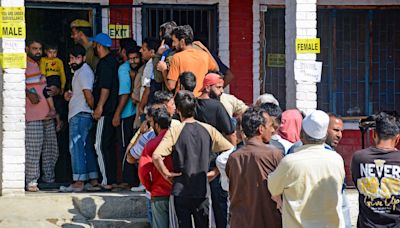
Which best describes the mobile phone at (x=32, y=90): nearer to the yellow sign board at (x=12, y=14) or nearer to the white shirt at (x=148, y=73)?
the yellow sign board at (x=12, y=14)

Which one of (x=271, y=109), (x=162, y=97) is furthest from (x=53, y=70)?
(x=271, y=109)

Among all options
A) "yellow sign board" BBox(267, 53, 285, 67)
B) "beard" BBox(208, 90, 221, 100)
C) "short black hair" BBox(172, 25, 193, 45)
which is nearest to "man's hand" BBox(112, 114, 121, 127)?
"short black hair" BBox(172, 25, 193, 45)

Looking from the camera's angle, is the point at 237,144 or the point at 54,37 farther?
the point at 54,37

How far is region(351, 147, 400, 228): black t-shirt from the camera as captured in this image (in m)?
7.36

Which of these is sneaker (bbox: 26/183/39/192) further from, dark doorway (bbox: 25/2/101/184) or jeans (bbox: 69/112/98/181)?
dark doorway (bbox: 25/2/101/184)

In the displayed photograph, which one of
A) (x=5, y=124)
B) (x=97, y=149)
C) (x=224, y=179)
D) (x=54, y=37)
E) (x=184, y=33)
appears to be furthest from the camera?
(x=54, y=37)

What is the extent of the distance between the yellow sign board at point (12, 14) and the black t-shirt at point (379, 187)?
4.80 m

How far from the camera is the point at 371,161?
7434 millimetres

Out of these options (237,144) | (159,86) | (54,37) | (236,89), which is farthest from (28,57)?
(237,144)

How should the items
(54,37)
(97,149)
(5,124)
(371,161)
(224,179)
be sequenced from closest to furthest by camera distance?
(371,161), (224,179), (5,124), (97,149), (54,37)

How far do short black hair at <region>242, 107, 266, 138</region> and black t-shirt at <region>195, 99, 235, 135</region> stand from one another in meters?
1.61

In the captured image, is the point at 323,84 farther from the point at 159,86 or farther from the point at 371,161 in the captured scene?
the point at 371,161

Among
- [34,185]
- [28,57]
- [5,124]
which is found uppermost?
[28,57]

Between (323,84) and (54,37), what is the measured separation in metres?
3.77
